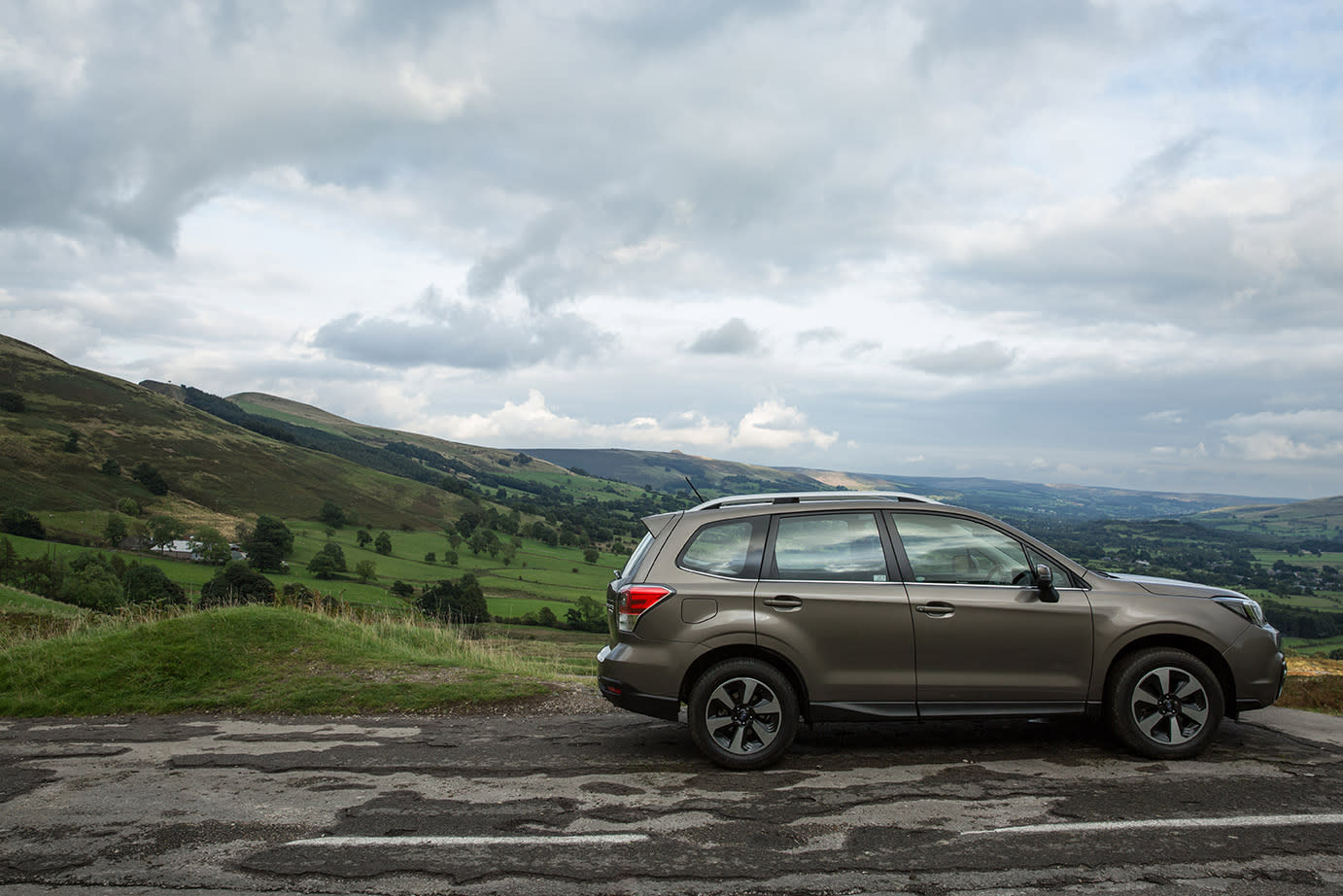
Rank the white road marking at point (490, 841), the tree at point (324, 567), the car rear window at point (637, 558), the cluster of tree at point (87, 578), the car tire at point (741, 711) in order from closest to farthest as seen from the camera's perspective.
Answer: the white road marking at point (490, 841) → the car tire at point (741, 711) → the car rear window at point (637, 558) → the cluster of tree at point (87, 578) → the tree at point (324, 567)

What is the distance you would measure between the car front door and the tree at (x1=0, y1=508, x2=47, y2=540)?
90.0m

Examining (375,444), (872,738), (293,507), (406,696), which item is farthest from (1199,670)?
(375,444)

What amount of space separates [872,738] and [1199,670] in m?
2.54

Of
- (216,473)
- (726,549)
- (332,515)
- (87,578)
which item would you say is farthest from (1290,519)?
(726,549)

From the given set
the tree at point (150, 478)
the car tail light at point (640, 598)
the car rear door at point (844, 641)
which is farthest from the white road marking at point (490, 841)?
the tree at point (150, 478)

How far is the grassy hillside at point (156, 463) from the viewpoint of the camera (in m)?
93.1

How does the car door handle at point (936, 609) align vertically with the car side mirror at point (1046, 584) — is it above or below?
below

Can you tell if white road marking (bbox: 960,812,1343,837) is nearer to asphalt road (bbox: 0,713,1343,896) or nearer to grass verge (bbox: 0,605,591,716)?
asphalt road (bbox: 0,713,1343,896)

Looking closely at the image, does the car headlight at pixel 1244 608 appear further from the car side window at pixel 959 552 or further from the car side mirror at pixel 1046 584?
the car side window at pixel 959 552

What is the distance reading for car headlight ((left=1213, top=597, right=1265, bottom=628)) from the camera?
6406 millimetres

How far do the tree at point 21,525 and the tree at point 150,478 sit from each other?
859 inches

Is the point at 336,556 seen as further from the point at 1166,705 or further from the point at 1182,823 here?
the point at 1182,823

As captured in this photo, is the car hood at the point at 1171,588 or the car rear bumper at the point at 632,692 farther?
the car hood at the point at 1171,588

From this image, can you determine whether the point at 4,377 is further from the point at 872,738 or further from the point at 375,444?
the point at 872,738
